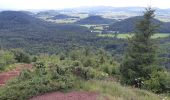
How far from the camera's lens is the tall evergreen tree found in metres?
20.4

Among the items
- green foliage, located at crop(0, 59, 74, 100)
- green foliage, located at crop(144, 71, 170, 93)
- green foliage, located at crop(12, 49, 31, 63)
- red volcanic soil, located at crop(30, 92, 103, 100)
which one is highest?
green foliage, located at crop(0, 59, 74, 100)

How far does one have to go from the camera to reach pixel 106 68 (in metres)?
28.4

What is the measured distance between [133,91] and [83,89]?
198 centimetres

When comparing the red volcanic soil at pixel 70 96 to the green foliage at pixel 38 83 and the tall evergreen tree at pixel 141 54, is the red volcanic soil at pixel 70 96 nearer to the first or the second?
the green foliage at pixel 38 83

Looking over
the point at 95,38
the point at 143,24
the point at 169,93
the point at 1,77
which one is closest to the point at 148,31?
the point at 143,24

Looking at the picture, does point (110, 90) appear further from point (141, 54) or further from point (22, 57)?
point (22, 57)

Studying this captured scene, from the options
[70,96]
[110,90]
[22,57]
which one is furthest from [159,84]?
[22,57]

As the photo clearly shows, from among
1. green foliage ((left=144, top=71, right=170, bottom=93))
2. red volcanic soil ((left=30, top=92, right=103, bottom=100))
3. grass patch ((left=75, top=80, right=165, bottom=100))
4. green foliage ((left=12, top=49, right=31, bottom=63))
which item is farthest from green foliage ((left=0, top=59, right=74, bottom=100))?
green foliage ((left=12, top=49, right=31, bottom=63))

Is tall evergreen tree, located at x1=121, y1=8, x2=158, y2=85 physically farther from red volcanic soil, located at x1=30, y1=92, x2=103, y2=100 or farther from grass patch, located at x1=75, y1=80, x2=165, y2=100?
red volcanic soil, located at x1=30, y1=92, x2=103, y2=100

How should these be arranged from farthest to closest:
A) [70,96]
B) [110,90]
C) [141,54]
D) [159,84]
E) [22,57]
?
[22,57] < [141,54] < [159,84] < [110,90] < [70,96]

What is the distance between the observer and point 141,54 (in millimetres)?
21219

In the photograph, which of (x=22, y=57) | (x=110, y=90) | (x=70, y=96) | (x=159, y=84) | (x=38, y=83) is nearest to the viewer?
(x=70, y=96)

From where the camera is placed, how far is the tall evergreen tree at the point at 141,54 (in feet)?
66.9

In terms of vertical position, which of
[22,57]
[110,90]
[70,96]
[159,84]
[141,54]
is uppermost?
[70,96]
